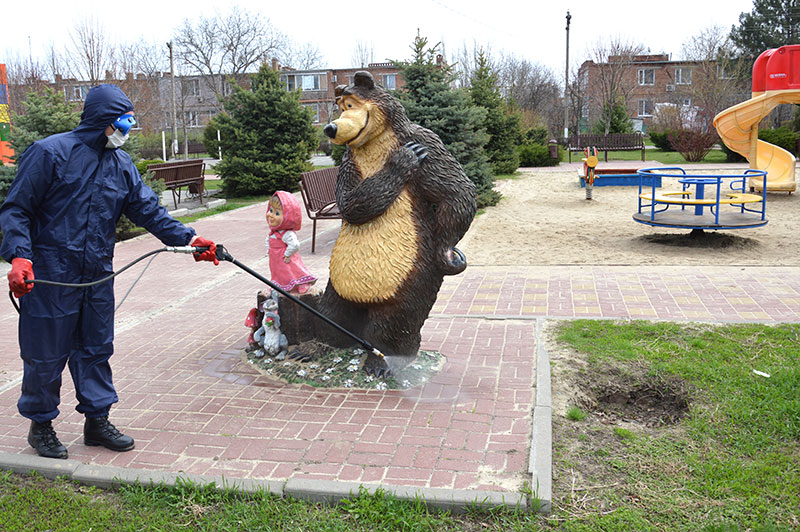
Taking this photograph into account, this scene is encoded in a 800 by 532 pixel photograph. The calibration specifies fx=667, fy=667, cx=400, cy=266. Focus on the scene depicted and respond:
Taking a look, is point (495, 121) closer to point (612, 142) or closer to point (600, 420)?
point (612, 142)

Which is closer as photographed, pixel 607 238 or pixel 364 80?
pixel 364 80

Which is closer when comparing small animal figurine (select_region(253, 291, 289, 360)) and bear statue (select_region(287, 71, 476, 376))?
bear statue (select_region(287, 71, 476, 376))

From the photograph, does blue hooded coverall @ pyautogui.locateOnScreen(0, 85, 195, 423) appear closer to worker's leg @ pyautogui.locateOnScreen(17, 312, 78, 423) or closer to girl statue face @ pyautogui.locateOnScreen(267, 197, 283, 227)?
worker's leg @ pyautogui.locateOnScreen(17, 312, 78, 423)

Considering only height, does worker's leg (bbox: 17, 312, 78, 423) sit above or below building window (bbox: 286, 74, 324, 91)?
below

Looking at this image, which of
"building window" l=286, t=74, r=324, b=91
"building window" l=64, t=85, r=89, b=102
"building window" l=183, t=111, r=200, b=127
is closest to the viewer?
"building window" l=64, t=85, r=89, b=102

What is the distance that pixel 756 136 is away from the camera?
15.5 meters

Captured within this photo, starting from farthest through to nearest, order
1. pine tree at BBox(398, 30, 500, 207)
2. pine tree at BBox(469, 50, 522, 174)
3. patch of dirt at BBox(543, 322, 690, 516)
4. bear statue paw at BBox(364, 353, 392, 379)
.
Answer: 1. pine tree at BBox(469, 50, 522, 174)
2. pine tree at BBox(398, 30, 500, 207)
3. bear statue paw at BBox(364, 353, 392, 379)
4. patch of dirt at BBox(543, 322, 690, 516)

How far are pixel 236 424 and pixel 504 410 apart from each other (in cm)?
166

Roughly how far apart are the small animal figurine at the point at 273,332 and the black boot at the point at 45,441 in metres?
1.66

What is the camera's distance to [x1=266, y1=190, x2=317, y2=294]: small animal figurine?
16.6 ft

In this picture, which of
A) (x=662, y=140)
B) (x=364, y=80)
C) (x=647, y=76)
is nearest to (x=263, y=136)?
(x=364, y=80)

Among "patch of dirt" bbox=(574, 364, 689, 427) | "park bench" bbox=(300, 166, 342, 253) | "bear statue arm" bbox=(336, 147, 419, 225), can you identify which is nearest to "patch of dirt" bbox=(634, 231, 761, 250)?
"park bench" bbox=(300, 166, 342, 253)

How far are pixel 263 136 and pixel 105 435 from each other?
14.4 meters

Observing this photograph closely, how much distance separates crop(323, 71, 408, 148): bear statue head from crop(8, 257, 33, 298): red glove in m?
1.95
